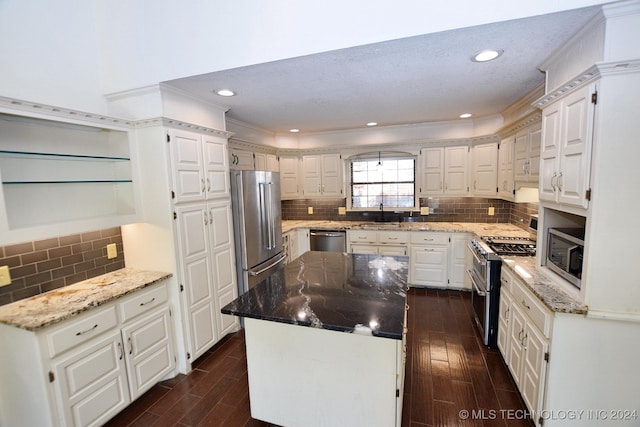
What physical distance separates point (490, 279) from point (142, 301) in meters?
2.97

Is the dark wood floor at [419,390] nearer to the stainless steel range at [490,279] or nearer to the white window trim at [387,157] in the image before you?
the stainless steel range at [490,279]

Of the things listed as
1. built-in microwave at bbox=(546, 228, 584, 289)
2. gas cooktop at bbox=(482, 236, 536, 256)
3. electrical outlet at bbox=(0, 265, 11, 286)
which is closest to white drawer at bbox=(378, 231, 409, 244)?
gas cooktop at bbox=(482, 236, 536, 256)

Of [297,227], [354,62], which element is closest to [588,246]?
[354,62]

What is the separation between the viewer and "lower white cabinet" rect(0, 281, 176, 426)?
1668mm

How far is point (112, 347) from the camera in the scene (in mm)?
1992

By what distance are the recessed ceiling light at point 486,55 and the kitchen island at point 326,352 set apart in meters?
1.67

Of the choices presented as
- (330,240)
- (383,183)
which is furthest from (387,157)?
(330,240)

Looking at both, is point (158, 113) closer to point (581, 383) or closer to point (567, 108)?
point (567, 108)

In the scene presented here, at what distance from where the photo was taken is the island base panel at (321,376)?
5.16 feet

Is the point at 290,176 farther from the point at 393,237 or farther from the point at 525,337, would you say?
the point at 525,337

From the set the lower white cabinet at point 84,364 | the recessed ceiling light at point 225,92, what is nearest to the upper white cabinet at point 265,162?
the recessed ceiling light at point 225,92

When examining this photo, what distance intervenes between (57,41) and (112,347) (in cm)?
230

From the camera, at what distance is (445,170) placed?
14.1 ft

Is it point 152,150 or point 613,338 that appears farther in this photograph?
point 152,150
